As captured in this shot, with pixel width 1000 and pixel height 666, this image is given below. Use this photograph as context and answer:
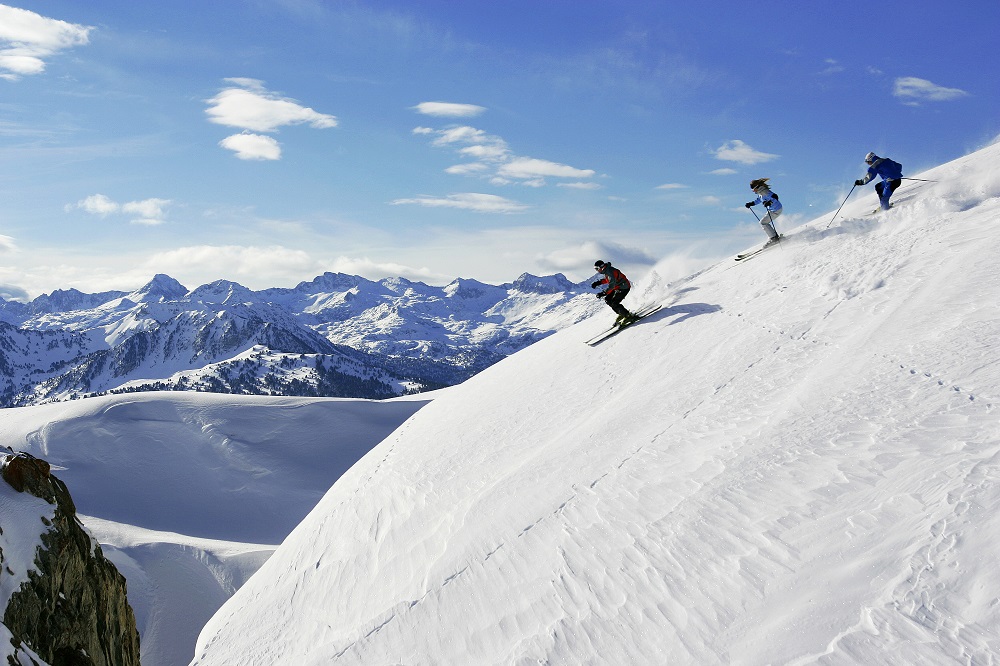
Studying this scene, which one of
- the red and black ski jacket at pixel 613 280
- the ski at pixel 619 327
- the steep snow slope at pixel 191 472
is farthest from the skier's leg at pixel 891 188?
the steep snow slope at pixel 191 472

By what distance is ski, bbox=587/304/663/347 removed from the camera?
16.5 meters

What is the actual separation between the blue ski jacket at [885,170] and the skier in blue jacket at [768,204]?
2209 mm

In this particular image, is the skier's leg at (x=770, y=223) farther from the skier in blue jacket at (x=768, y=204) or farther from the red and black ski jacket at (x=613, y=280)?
the red and black ski jacket at (x=613, y=280)

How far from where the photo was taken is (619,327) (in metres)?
16.7

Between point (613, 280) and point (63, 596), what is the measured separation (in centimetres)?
1398

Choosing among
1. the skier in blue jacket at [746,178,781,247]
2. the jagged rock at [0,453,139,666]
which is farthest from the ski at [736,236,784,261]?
the jagged rock at [0,453,139,666]

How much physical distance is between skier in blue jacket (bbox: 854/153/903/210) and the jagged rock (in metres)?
18.5

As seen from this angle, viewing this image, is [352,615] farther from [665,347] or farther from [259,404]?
[259,404]

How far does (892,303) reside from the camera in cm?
1052

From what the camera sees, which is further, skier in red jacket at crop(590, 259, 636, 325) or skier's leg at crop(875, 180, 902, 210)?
skier in red jacket at crop(590, 259, 636, 325)

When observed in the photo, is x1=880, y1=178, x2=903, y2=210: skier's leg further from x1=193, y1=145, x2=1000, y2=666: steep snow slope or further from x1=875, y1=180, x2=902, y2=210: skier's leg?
x1=193, y1=145, x2=1000, y2=666: steep snow slope

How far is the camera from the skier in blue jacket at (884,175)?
49.3ft

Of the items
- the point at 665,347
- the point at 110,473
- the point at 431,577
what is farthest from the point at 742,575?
the point at 110,473

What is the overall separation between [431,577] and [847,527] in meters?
5.80
